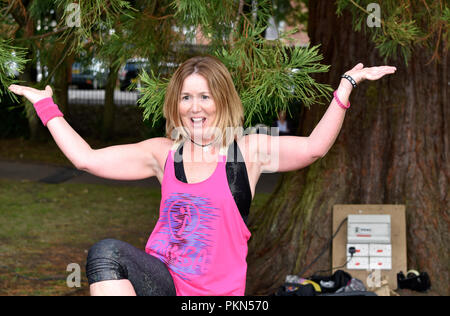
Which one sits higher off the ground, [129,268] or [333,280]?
[129,268]

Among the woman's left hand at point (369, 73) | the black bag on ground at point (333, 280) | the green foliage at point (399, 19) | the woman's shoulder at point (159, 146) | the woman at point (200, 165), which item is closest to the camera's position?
the woman at point (200, 165)

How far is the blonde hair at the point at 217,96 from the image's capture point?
2402mm

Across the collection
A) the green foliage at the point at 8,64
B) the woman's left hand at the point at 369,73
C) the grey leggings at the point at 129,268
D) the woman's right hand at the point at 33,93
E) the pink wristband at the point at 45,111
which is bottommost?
the grey leggings at the point at 129,268

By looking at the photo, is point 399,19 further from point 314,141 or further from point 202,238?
point 202,238

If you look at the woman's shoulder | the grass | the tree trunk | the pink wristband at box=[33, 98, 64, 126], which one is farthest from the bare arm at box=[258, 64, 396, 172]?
the grass

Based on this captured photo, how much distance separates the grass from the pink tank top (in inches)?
150

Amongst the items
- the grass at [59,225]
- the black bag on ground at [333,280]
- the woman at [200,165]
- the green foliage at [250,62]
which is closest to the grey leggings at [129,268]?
the woman at [200,165]

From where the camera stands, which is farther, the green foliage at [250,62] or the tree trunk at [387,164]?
the tree trunk at [387,164]

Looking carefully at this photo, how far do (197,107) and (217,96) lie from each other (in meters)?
0.08

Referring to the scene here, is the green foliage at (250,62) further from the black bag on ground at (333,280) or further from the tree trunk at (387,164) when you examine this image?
the tree trunk at (387,164)

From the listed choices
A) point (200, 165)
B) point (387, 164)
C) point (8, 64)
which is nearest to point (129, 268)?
point (200, 165)

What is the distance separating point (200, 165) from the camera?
94.4 inches

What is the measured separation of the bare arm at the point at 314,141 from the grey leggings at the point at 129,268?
52 cm

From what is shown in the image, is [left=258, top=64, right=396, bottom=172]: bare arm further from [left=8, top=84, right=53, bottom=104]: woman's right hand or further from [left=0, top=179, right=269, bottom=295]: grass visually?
[left=0, top=179, right=269, bottom=295]: grass
